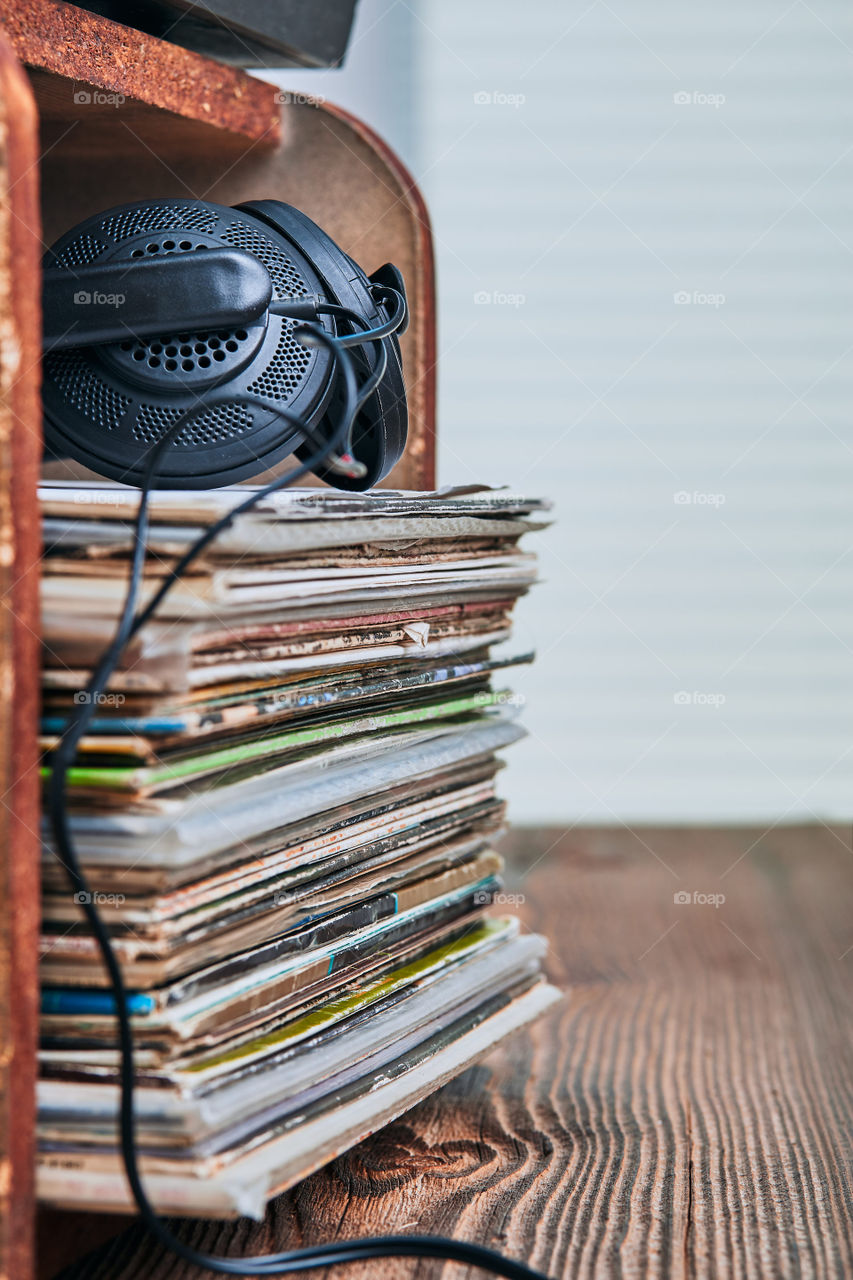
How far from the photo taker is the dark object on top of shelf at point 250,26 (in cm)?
66

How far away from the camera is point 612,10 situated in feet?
4.70

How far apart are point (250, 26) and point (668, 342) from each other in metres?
0.82

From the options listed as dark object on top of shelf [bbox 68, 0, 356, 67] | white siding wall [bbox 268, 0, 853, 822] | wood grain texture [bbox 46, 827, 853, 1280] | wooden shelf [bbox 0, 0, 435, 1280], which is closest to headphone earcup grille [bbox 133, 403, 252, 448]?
wooden shelf [bbox 0, 0, 435, 1280]

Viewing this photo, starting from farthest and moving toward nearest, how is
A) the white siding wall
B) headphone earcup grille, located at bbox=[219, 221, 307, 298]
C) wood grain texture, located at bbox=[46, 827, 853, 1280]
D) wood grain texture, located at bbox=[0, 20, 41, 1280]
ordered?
the white siding wall
headphone earcup grille, located at bbox=[219, 221, 307, 298]
wood grain texture, located at bbox=[46, 827, 853, 1280]
wood grain texture, located at bbox=[0, 20, 41, 1280]

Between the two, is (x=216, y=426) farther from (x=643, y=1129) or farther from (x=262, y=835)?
(x=643, y=1129)

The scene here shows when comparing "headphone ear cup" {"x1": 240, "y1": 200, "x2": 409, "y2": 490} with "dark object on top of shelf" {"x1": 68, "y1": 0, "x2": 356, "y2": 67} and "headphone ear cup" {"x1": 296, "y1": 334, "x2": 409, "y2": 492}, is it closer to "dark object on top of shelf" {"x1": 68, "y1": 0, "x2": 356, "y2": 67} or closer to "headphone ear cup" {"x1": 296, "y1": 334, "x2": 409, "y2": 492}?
"headphone ear cup" {"x1": 296, "y1": 334, "x2": 409, "y2": 492}

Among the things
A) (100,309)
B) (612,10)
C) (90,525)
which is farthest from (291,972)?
(612,10)

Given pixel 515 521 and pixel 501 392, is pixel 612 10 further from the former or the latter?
pixel 515 521

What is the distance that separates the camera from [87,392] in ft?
1.95

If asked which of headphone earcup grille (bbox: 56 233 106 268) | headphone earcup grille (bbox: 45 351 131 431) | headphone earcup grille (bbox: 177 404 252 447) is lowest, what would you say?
headphone earcup grille (bbox: 177 404 252 447)

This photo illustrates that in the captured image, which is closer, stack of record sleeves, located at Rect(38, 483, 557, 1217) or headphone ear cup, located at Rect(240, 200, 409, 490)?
stack of record sleeves, located at Rect(38, 483, 557, 1217)

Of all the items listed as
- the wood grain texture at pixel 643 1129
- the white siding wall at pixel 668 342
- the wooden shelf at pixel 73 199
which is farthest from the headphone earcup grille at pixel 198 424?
the white siding wall at pixel 668 342

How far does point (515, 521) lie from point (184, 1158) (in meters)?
0.40

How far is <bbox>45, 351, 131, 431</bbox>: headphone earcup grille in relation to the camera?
23.3 inches
